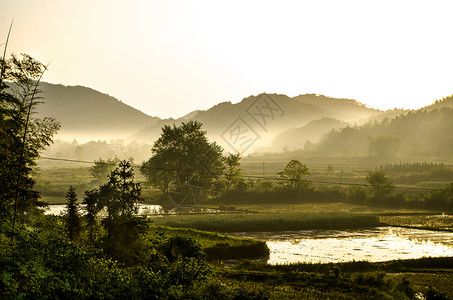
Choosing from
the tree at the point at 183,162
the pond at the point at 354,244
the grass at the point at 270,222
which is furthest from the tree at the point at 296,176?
Result: the pond at the point at 354,244

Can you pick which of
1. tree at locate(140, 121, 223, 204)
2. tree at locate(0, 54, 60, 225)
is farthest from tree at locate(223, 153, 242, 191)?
tree at locate(0, 54, 60, 225)

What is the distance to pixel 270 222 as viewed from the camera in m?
53.7

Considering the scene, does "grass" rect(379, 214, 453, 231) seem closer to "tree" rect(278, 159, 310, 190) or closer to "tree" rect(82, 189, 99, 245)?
"tree" rect(278, 159, 310, 190)

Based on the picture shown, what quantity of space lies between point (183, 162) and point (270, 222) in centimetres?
3708

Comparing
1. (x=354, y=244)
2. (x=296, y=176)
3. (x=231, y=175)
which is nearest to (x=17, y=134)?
(x=354, y=244)

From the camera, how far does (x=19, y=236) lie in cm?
1586

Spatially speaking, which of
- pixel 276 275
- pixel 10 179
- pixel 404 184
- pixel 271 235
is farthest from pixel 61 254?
pixel 404 184

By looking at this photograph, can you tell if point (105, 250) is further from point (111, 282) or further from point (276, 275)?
point (276, 275)

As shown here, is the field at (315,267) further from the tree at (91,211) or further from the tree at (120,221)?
the tree at (91,211)

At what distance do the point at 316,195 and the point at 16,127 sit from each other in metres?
70.7

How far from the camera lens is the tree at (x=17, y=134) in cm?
2058

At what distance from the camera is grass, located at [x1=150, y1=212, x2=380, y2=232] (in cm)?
5128

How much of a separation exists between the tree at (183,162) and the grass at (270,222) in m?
27.7

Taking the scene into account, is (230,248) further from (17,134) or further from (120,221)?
(17,134)
